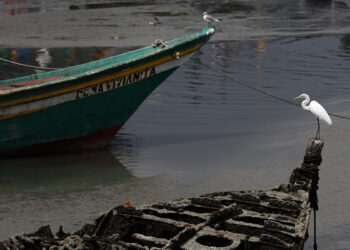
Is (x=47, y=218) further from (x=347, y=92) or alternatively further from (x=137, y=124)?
(x=347, y=92)

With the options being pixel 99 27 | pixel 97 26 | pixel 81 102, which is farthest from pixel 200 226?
pixel 97 26

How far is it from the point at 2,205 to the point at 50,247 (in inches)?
150

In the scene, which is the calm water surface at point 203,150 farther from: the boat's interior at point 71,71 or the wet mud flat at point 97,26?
the wet mud flat at point 97,26

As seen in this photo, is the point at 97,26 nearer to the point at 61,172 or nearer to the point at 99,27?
the point at 99,27

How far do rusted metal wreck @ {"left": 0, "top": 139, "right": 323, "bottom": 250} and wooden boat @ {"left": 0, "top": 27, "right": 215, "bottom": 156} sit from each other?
13.9ft

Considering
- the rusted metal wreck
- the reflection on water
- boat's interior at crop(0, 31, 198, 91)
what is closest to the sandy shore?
boat's interior at crop(0, 31, 198, 91)

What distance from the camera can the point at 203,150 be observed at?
11.9m

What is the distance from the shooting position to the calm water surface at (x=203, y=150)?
9.34 meters

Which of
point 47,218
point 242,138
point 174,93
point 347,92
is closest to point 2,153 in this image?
point 47,218

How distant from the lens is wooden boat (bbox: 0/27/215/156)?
10.9 metres

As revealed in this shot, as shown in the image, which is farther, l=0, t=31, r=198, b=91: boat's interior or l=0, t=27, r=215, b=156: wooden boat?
l=0, t=31, r=198, b=91: boat's interior

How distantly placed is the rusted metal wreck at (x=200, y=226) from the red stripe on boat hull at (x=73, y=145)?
4.66m

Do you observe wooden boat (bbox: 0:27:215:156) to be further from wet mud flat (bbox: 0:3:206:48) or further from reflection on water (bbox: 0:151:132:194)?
wet mud flat (bbox: 0:3:206:48)

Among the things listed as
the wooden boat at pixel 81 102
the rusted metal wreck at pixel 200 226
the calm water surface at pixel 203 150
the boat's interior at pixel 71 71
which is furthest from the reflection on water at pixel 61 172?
the rusted metal wreck at pixel 200 226
